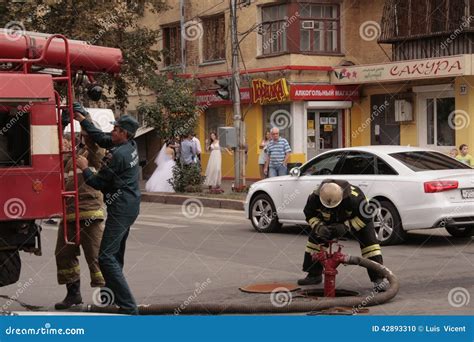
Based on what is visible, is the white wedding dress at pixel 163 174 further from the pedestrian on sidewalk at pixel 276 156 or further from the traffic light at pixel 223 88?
the pedestrian on sidewalk at pixel 276 156

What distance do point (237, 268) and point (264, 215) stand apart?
453 cm

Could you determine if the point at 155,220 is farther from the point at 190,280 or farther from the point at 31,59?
the point at 31,59

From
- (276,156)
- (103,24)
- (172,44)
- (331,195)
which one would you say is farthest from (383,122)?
(331,195)

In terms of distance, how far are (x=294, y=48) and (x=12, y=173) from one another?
22.7 meters

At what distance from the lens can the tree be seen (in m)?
26.1

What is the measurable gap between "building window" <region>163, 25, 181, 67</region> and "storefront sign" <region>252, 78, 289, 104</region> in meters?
5.56

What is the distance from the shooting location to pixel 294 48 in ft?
97.5

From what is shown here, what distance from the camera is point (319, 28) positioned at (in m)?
30.3

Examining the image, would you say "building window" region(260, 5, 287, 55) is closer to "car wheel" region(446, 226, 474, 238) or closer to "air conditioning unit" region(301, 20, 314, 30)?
"air conditioning unit" region(301, 20, 314, 30)

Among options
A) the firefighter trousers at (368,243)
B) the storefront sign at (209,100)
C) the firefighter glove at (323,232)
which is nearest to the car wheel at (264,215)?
the firefighter trousers at (368,243)

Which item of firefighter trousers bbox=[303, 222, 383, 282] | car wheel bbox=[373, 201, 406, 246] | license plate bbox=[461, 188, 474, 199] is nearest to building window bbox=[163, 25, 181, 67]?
car wheel bbox=[373, 201, 406, 246]

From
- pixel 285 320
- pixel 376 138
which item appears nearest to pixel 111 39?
pixel 376 138

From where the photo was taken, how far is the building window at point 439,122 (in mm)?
27219

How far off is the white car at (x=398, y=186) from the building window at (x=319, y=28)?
14917 millimetres
